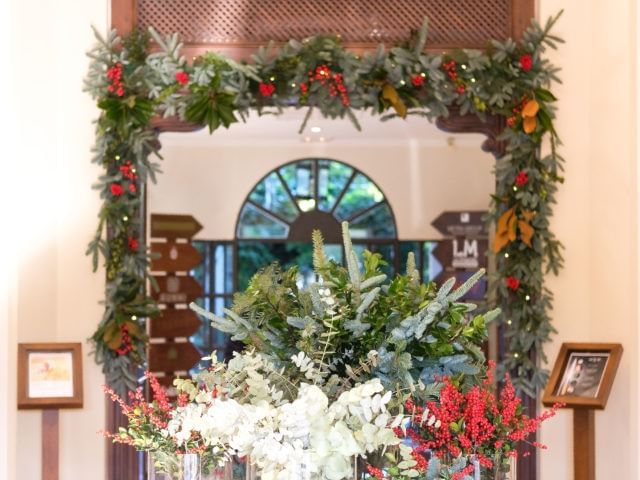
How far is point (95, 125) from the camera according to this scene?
7.31 metres

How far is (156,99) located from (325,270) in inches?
179

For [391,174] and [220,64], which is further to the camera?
[391,174]

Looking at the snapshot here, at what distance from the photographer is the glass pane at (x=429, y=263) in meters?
14.4

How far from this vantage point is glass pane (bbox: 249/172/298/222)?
14.5 meters

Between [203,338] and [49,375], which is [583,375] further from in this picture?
[203,338]

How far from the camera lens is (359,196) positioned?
14.6 metres

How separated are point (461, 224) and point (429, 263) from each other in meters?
0.82

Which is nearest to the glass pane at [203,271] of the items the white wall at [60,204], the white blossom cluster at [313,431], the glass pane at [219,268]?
the glass pane at [219,268]

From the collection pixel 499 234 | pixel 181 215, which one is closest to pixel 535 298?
pixel 499 234

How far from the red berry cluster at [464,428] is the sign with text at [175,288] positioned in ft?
32.2

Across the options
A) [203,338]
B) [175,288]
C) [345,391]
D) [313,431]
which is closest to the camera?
[313,431]

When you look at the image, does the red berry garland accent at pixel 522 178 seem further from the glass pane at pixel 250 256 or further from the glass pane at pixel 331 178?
the glass pane at pixel 250 256

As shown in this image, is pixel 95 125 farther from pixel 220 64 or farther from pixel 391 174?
pixel 391 174

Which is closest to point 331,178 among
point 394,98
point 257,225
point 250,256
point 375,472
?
point 257,225
